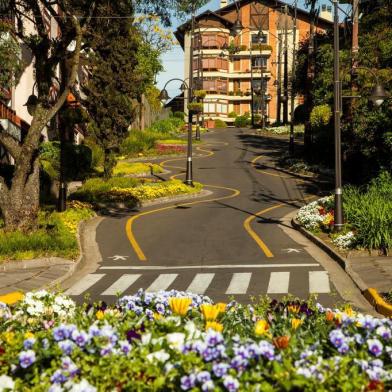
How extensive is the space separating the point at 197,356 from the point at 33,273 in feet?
40.1

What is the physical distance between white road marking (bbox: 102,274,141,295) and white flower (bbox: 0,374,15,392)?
31.1ft

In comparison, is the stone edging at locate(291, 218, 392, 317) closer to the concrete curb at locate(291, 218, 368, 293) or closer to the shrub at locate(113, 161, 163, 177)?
the concrete curb at locate(291, 218, 368, 293)

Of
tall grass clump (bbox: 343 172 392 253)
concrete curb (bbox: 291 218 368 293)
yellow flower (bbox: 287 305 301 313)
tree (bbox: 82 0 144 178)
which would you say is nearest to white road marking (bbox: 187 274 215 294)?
concrete curb (bbox: 291 218 368 293)

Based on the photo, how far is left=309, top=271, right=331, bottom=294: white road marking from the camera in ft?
46.8

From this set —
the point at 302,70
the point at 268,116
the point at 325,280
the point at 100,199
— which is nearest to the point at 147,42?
the point at 302,70

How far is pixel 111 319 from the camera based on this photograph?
5801mm

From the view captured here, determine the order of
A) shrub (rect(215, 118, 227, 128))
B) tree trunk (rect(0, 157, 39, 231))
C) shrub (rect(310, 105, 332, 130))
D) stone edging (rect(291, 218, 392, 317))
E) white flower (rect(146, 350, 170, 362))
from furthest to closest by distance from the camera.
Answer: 1. shrub (rect(215, 118, 227, 128))
2. shrub (rect(310, 105, 332, 130))
3. tree trunk (rect(0, 157, 39, 231))
4. stone edging (rect(291, 218, 392, 317))
5. white flower (rect(146, 350, 170, 362))

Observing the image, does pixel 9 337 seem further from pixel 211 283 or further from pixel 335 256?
pixel 335 256

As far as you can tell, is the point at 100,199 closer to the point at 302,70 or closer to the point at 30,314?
the point at 30,314

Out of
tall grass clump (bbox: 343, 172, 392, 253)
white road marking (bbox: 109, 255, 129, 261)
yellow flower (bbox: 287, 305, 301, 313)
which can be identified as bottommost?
white road marking (bbox: 109, 255, 129, 261)

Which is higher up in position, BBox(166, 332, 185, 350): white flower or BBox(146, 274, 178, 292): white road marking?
BBox(166, 332, 185, 350): white flower

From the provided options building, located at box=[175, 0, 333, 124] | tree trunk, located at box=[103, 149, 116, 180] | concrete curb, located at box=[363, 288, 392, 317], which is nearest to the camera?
concrete curb, located at box=[363, 288, 392, 317]

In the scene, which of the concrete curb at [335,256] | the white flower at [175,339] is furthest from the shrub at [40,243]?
the white flower at [175,339]

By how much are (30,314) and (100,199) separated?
23919mm
